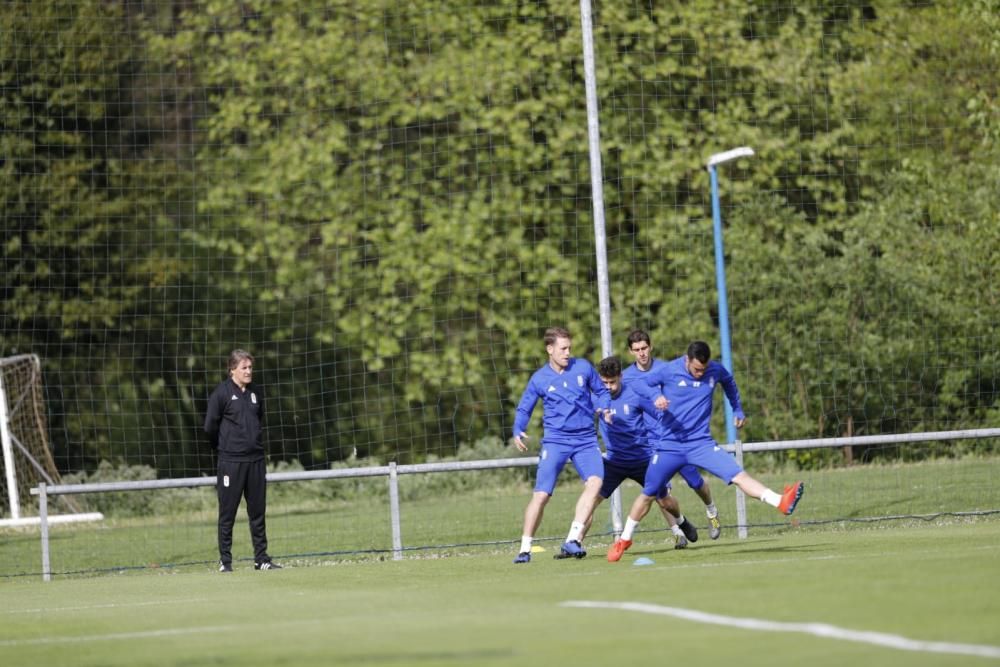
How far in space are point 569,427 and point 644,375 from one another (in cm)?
94

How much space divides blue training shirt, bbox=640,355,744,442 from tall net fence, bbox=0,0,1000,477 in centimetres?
1466

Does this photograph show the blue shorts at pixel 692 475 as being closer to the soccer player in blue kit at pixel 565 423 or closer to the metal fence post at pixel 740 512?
the soccer player in blue kit at pixel 565 423

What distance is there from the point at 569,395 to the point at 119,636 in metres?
6.14

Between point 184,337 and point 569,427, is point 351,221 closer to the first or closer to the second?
point 184,337

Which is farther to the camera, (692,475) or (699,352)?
A: (692,475)

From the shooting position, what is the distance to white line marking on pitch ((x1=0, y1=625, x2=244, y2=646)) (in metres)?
10.3

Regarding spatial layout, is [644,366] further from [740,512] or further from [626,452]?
[740,512]

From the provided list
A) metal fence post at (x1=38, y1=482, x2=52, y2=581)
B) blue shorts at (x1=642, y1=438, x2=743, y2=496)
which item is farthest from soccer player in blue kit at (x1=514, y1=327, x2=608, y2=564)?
metal fence post at (x1=38, y1=482, x2=52, y2=581)

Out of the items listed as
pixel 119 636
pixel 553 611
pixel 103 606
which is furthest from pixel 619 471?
pixel 119 636

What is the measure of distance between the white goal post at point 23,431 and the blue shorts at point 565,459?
13748mm

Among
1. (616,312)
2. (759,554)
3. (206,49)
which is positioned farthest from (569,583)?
(206,49)

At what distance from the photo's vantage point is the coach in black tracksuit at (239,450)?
1752 cm

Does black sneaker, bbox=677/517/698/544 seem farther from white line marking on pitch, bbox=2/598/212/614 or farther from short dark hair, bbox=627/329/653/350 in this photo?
white line marking on pitch, bbox=2/598/212/614

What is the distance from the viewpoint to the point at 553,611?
1024 centimetres
